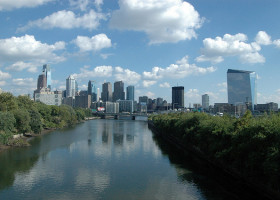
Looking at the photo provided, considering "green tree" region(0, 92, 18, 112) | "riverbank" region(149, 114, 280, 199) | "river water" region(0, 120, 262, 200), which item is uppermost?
"green tree" region(0, 92, 18, 112)

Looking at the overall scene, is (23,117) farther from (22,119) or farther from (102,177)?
(102,177)

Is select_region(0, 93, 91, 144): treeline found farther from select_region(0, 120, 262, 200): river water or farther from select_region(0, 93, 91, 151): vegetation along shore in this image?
select_region(0, 120, 262, 200): river water

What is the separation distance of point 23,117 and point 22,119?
1.63 ft

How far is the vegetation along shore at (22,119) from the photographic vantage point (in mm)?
42312

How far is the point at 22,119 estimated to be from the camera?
169 feet

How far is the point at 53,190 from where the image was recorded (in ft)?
72.6

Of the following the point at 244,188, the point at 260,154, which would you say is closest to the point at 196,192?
the point at 244,188

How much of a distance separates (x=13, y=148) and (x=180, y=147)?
2709 cm

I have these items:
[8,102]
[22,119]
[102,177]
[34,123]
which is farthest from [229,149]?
[8,102]

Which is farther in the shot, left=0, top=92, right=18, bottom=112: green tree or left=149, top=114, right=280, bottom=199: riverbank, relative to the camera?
left=0, top=92, right=18, bottom=112: green tree

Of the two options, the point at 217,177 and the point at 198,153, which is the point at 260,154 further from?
the point at 198,153

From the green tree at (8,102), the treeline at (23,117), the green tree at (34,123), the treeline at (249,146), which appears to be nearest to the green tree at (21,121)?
the treeline at (23,117)

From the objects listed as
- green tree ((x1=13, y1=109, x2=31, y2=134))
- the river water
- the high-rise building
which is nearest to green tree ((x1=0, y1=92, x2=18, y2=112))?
green tree ((x1=13, y1=109, x2=31, y2=134))

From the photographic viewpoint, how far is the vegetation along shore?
139ft
